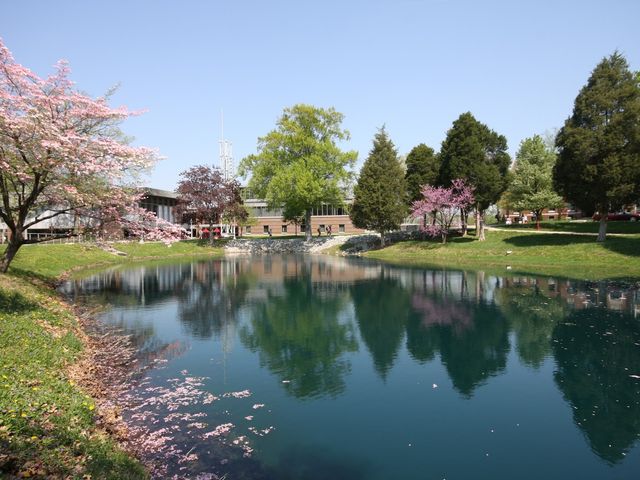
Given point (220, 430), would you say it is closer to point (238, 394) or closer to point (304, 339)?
point (238, 394)

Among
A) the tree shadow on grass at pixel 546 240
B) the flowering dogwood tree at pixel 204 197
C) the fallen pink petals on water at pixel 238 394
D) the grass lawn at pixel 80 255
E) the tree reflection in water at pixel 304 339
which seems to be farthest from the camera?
the flowering dogwood tree at pixel 204 197

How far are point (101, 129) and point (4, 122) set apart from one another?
218 inches

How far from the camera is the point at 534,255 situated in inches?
1791

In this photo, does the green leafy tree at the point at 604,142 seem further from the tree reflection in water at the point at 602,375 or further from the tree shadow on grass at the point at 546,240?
the tree reflection in water at the point at 602,375

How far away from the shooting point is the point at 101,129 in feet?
70.5

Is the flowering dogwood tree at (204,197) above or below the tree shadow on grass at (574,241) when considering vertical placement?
above

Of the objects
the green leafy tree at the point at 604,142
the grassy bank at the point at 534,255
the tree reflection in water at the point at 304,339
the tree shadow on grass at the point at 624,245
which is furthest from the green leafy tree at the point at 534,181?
the tree reflection in water at the point at 304,339

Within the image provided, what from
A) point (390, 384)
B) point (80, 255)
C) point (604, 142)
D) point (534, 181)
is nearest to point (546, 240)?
point (604, 142)

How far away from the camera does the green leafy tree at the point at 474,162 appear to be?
54281mm

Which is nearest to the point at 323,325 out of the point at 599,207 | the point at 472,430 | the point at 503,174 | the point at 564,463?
the point at 472,430

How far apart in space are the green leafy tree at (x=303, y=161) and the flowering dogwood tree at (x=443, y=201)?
1385cm

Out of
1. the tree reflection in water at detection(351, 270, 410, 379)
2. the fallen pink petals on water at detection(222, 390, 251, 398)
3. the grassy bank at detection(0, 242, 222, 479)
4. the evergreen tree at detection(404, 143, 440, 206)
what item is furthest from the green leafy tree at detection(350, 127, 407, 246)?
the fallen pink petals on water at detection(222, 390, 251, 398)

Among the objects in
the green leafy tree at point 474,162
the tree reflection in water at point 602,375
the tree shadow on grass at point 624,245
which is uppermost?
the green leafy tree at point 474,162

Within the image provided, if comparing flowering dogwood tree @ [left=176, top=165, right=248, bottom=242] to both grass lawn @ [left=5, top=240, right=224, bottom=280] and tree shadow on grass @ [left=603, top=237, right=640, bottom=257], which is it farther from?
tree shadow on grass @ [left=603, top=237, right=640, bottom=257]
